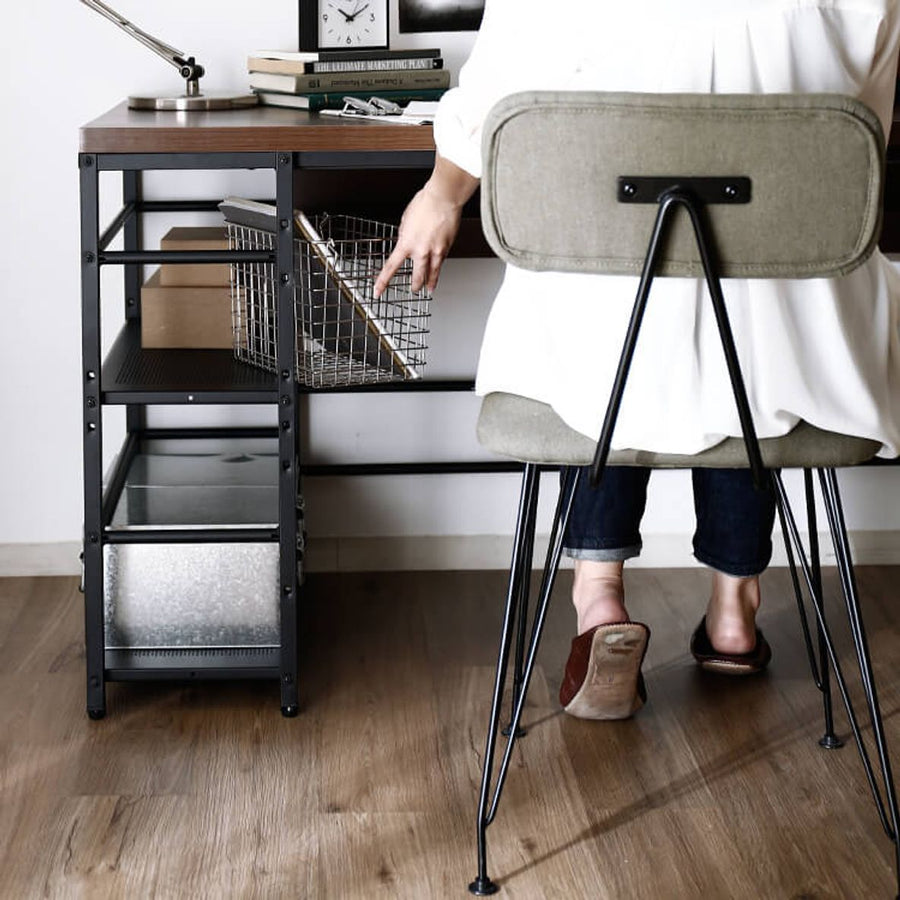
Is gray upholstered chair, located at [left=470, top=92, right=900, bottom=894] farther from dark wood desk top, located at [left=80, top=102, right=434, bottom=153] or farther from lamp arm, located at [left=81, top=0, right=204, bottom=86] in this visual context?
lamp arm, located at [left=81, top=0, right=204, bottom=86]

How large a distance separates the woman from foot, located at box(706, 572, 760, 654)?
0.61 m

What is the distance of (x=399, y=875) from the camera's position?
1.50m

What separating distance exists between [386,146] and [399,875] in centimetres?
86

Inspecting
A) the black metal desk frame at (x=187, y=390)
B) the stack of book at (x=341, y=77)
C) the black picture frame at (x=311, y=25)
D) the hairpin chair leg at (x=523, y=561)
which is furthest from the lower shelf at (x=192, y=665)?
the black picture frame at (x=311, y=25)

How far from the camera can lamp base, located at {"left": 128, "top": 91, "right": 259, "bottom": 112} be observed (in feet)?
6.31

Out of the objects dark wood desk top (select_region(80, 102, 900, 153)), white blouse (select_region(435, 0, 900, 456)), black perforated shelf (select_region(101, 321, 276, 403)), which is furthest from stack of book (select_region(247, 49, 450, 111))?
white blouse (select_region(435, 0, 900, 456))

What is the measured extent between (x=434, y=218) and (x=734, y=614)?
772 millimetres

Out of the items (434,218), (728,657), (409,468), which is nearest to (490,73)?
(434,218)

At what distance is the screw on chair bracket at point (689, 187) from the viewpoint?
45.9 inches

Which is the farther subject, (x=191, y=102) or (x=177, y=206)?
(x=177, y=206)

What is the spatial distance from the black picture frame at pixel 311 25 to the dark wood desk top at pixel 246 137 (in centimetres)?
50

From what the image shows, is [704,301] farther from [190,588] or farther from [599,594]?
[190,588]

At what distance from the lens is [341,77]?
1966 millimetres

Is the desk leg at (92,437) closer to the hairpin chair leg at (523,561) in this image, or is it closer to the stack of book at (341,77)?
the stack of book at (341,77)
